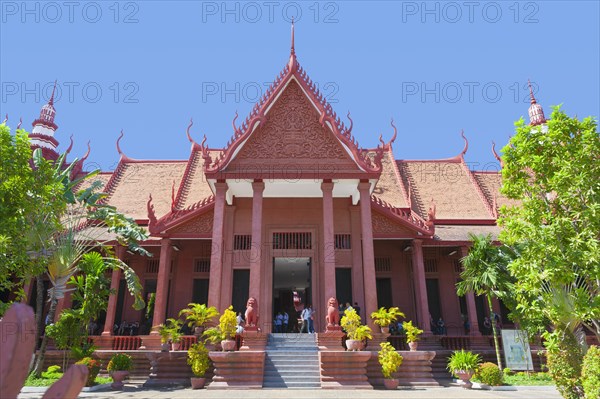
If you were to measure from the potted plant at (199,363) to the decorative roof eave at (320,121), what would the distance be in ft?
17.6

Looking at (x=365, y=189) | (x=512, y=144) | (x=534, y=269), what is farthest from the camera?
(x=365, y=189)

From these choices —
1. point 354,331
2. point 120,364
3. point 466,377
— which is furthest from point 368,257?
point 120,364

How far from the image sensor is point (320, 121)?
14.1 meters

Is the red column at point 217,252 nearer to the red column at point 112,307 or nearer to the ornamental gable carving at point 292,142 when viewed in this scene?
the ornamental gable carving at point 292,142

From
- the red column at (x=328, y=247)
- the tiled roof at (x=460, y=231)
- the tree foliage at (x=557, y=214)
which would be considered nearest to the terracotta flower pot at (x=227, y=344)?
the red column at (x=328, y=247)

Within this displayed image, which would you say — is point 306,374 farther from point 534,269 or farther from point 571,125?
point 571,125

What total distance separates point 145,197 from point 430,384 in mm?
14579

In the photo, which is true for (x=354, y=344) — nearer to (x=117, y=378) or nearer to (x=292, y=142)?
(x=117, y=378)

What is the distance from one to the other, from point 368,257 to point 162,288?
23.4ft

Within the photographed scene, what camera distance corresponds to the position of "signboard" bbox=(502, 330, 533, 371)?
481 inches

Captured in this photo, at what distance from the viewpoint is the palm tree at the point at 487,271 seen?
12.5m

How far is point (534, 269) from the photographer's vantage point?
26.1 ft

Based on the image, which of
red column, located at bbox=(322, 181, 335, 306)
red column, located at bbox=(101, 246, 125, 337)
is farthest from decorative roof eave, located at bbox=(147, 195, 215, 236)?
red column, located at bbox=(322, 181, 335, 306)

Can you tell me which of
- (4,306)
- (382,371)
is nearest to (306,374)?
(382,371)
